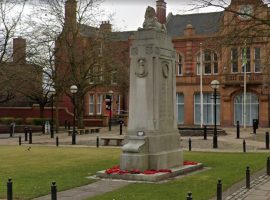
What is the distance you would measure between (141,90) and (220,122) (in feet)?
132

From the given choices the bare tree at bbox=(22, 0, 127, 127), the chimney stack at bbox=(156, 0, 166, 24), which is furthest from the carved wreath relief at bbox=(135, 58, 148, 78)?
the chimney stack at bbox=(156, 0, 166, 24)

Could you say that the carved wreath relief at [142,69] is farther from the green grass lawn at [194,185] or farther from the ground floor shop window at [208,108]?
the ground floor shop window at [208,108]

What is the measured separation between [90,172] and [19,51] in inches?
1198

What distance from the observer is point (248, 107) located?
177ft

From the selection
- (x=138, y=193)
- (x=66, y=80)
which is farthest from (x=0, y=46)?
(x=138, y=193)

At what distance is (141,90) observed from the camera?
16.7 metres

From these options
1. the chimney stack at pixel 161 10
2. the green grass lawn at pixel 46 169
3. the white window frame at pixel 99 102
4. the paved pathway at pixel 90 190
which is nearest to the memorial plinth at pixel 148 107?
the paved pathway at pixel 90 190

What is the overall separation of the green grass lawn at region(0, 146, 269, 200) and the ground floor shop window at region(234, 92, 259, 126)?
31.7 meters

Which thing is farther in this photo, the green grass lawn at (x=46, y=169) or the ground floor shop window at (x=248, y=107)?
the ground floor shop window at (x=248, y=107)

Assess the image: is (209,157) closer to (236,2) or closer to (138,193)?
(236,2)

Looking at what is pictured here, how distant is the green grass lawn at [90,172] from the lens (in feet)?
42.3

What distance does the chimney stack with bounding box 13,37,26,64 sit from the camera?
43656 mm

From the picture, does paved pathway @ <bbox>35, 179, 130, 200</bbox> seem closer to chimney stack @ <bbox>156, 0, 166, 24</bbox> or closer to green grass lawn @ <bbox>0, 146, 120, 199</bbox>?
green grass lawn @ <bbox>0, 146, 120, 199</bbox>

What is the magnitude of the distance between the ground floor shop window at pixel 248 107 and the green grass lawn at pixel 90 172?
3165 cm
